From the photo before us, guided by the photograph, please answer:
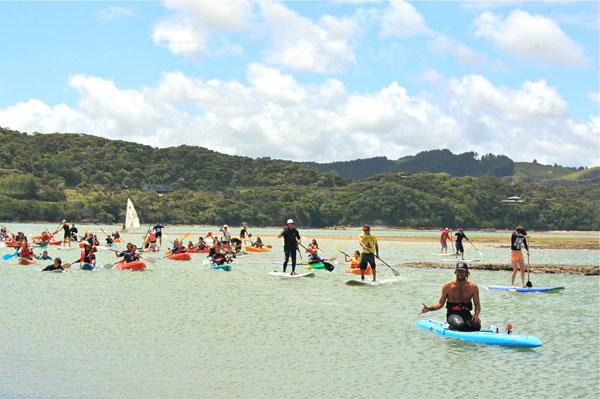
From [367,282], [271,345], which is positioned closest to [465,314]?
[271,345]

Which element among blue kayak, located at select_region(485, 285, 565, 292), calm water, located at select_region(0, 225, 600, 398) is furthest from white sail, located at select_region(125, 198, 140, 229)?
blue kayak, located at select_region(485, 285, 565, 292)

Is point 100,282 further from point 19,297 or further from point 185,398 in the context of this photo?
point 185,398

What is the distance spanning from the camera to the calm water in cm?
1346

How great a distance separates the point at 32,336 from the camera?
1734 centimetres

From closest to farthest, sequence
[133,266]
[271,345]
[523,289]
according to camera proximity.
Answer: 1. [271,345]
2. [523,289]
3. [133,266]

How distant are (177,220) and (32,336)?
14870 centimetres

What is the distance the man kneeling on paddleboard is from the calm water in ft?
1.86

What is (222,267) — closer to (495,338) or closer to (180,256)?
(180,256)

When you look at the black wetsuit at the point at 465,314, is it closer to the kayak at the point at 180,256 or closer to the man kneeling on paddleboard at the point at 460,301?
the man kneeling on paddleboard at the point at 460,301

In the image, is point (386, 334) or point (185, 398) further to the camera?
point (386, 334)

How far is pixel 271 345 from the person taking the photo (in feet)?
56.1

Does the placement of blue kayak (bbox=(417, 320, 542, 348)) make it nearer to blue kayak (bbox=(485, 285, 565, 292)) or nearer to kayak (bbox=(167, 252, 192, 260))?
blue kayak (bbox=(485, 285, 565, 292))

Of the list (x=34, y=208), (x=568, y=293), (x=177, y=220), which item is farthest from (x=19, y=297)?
(x=177, y=220)

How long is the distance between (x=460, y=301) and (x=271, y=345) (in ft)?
14.3
